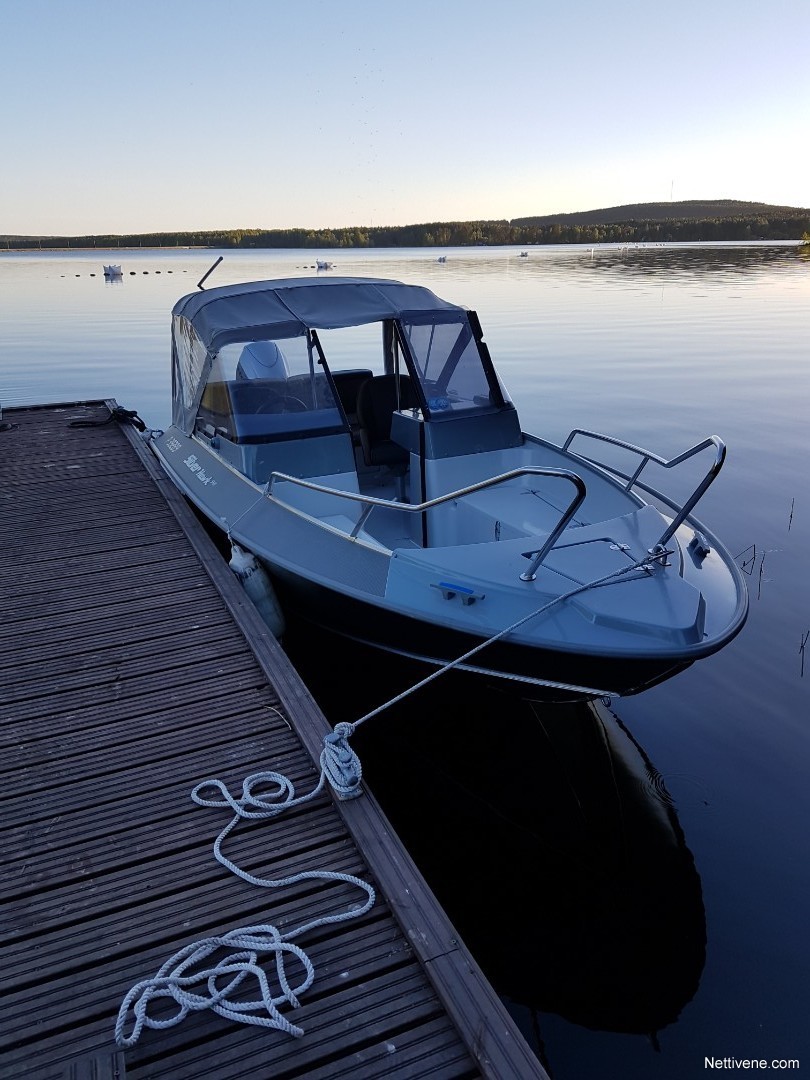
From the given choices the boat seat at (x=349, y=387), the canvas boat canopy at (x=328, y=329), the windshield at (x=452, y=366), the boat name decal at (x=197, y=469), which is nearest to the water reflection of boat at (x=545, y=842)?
the boat name decal at (x=197, y=469)

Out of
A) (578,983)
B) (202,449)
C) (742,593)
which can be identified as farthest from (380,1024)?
(202,449)

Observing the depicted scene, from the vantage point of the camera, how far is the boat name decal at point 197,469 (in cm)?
652

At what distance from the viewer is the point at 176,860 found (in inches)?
123

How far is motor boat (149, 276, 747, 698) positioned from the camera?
12.9ft

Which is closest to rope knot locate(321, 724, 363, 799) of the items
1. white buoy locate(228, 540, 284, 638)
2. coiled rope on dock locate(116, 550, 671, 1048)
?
coiled rope on dock locate(116, 550, 671, 1048)

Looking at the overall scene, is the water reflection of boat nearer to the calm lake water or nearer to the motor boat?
the calm lake water

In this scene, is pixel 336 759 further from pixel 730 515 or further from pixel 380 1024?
pixel 730 515

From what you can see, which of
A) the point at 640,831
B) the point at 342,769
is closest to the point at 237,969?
the point at 342,769

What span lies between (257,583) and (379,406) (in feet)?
6.77

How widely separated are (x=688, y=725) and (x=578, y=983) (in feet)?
7.56

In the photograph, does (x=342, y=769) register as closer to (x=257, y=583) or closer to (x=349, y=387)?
(x=257, y=583)

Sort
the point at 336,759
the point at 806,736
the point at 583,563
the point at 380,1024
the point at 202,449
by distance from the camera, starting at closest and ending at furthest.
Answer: the point at 380,1024 < the point at 336,759 < the point at 583,563 < the point at 806,736 < the point at 202,449

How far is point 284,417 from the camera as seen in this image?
19.5 ft

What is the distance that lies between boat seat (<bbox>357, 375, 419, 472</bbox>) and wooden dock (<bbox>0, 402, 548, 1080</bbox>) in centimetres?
182
